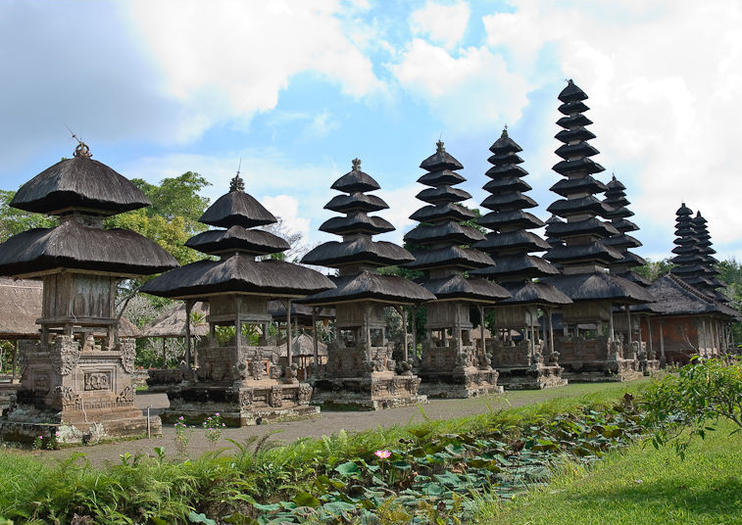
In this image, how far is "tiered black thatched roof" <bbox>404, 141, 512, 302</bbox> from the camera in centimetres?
2739

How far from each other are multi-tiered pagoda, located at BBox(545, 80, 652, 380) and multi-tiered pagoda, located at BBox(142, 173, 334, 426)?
1821cm

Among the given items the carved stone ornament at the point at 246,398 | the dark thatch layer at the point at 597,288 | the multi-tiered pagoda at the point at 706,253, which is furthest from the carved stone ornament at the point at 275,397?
the multi-tiered pagoda at the point at 706,253

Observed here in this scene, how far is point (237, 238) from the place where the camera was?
19328 mm

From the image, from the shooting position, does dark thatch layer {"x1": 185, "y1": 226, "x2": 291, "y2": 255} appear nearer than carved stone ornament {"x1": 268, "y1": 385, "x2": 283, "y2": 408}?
No

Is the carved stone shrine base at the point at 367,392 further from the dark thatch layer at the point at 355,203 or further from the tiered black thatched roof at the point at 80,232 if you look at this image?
the tiered black thatched roof at the point at 80,232

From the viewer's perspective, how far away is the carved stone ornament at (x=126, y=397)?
48.7 feet

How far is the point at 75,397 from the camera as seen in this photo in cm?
1397

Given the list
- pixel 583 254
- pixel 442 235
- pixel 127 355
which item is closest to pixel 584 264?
pixel 583 254

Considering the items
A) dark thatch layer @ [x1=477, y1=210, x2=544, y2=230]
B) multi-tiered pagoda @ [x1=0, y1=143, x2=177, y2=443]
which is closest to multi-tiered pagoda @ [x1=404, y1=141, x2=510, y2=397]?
dark thatch layer @ [x1=477, y1=210, x2=544, y2=230]

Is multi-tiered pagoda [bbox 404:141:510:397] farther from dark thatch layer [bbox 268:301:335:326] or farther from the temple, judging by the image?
the temple

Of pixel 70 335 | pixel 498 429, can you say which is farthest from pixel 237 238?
pixel 498 429

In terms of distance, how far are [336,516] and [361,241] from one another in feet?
54.3

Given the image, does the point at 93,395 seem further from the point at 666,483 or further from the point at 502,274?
the point at 502,274

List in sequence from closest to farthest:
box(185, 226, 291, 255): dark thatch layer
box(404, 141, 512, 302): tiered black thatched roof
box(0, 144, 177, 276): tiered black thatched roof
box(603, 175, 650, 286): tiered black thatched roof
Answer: box(0, 144, 177, 276): tiered black thatched roof < box(185, 226, 291, 255): dark thatch layer < box(404, 141, 512, 302): tiered black thatched roof < box(603, 175, 650, 286): tiered black thatched roof
